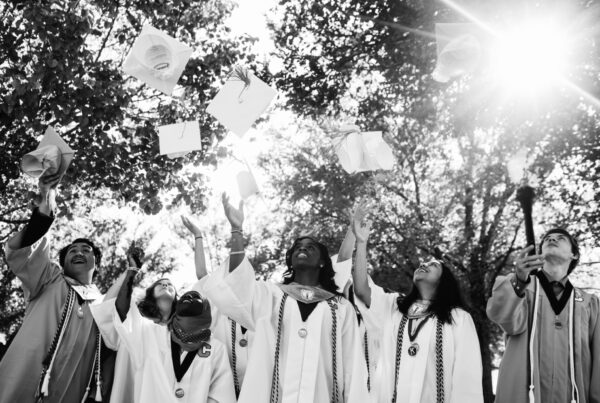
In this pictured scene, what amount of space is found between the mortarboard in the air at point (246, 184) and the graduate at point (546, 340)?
6.74 feet

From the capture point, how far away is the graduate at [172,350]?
4.42 metres

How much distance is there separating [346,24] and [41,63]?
4.65 m

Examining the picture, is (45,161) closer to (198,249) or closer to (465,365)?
(198,249)

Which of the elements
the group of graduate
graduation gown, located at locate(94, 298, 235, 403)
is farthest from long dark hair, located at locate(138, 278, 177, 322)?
graduation gown, located at locate(94, 298, 235, 403)

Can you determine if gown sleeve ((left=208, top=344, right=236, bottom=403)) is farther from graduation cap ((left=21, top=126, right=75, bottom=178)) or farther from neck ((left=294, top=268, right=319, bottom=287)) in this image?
graduation cap ((left=21, top=126, right=75, bottom=178))

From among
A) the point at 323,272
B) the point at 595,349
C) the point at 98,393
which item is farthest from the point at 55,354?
the point at 595,349

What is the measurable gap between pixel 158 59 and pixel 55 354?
280 cm

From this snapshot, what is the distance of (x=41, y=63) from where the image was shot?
8172 millimetres

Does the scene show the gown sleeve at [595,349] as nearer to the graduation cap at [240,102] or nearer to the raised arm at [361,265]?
the raised arm at [361,265]

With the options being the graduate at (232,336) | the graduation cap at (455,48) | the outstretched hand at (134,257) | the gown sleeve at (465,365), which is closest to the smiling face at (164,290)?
the graduate at (232,336)

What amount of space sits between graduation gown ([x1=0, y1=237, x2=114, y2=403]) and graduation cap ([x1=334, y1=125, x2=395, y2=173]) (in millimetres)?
2739

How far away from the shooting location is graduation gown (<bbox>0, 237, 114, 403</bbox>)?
471 centimetres

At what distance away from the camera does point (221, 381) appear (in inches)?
180

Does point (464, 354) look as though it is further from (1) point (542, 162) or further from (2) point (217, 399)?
(1) point (542, 162)
